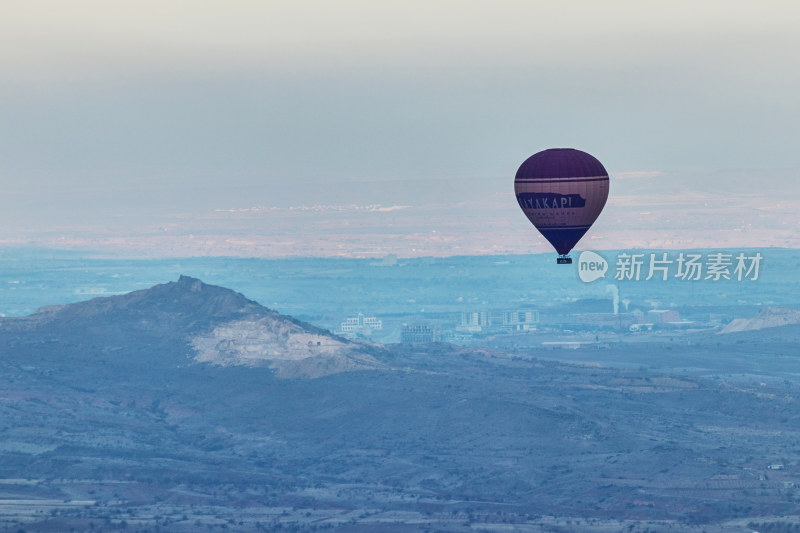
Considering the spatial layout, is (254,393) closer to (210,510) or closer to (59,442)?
(59,442)

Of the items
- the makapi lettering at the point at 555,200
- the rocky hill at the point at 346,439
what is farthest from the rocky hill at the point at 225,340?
the makapi lettering at the point at 555,200

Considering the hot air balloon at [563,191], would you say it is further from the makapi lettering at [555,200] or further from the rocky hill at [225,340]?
the rocky hill at [225,340]

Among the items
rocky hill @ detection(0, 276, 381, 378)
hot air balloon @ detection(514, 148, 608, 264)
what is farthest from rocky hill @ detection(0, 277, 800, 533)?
hot air balloon @ detection(514, 148, 608, 264)

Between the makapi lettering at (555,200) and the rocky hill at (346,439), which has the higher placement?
the makapi lettering at (555,200)

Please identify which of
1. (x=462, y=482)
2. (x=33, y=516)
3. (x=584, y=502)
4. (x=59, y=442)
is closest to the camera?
(x=33, y=516)

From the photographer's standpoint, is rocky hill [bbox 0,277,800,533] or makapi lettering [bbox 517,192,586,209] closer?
makapi lettering [bbox 517,192,586,209]

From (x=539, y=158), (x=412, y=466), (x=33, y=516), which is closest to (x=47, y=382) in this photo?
(x=412, y=466)

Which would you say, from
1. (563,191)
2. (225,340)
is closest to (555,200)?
(563,191)

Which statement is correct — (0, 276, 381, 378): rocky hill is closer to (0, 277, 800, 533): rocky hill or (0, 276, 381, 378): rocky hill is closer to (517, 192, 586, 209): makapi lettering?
(0, 277, 800, 533): rocky hill

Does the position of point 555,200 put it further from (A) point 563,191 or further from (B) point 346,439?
(B) point 346,439
